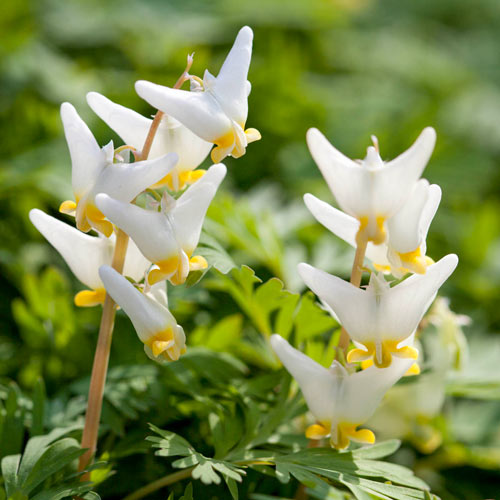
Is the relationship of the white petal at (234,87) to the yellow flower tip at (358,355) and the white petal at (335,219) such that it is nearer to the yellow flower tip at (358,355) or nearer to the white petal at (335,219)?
the white petal at (335,219)

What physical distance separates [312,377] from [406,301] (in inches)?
6.1

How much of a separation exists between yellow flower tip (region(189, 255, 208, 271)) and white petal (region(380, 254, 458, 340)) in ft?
0.74

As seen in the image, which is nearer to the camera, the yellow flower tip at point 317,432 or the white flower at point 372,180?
the white flower at point 372,180

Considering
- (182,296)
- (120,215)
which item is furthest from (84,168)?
(182,296)

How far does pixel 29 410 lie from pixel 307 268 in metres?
0.50

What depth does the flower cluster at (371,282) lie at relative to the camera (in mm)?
767

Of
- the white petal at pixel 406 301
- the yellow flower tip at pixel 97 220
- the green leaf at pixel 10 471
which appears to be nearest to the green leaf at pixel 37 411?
the green leaf at pixel 10 471

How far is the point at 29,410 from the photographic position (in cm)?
100

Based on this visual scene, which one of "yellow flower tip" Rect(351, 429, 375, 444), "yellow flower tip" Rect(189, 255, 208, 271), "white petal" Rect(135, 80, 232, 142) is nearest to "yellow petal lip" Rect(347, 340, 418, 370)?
"yellow flower tip" Rect(351, 429, 375, 444)

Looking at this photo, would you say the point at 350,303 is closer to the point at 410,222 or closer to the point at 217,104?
the point at 410,222

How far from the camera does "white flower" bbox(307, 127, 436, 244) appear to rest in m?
0.75

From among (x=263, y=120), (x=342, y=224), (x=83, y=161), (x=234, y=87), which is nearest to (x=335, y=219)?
(x=342, y=224)

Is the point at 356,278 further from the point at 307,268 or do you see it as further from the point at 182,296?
the point at 182,296

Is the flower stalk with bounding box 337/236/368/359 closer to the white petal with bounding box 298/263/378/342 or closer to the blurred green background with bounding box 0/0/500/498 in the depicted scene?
the white petal with bounding box 298/263/378/342
